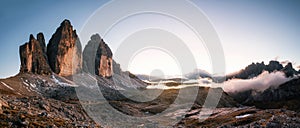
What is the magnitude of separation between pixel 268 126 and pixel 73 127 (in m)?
34.9

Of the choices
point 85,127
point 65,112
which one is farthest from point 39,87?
point 85,127

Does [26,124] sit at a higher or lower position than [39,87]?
lower

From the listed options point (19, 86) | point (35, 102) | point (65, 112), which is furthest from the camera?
point (19, 86)

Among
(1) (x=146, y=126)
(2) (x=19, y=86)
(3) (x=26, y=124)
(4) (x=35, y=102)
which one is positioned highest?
(2) (x=19, y=86)

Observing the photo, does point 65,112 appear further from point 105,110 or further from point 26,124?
point 26,124

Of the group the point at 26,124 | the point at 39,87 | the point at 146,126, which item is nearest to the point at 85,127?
the point at 26,124

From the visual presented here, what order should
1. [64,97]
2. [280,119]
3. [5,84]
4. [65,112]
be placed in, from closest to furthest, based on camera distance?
[280,119] → [65,112] → [5,84] → [64,97]

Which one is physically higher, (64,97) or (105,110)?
(64,97)

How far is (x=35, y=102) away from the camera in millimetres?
73812

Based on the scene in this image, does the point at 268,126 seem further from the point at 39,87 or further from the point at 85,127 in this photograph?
the point at 39,87

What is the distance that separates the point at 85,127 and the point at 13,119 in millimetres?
12875

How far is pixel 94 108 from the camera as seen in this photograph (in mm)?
125875

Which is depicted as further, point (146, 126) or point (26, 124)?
point (146, 126)

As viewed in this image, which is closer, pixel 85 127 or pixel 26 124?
pixel 26 124
